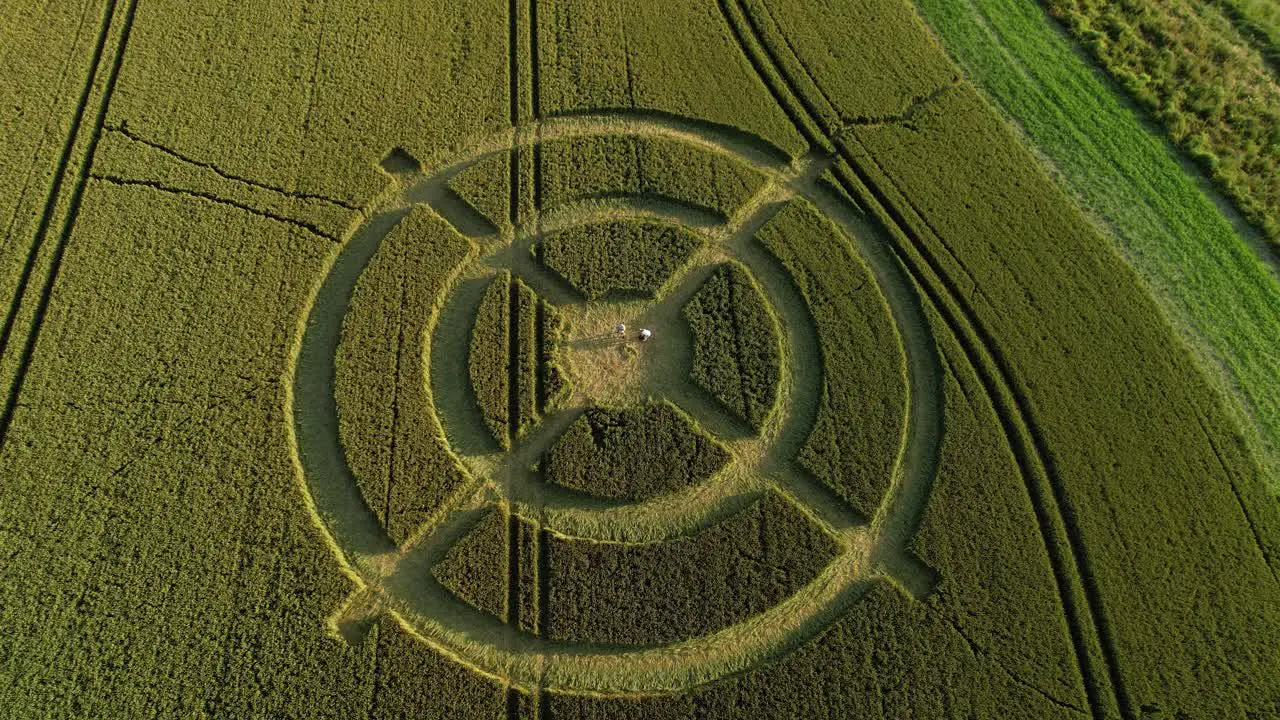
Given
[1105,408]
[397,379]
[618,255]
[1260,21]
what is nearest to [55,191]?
[397,379]

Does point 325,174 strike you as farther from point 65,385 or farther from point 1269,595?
point 1269,595

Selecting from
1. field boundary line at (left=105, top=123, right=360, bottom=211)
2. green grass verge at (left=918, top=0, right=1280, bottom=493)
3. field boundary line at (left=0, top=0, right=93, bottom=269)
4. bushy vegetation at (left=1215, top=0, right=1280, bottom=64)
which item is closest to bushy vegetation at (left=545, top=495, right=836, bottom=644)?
field boundary line at (left=105, top=123, right=360, bottom=211)

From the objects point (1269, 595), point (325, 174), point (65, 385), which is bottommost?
point (65, 385)

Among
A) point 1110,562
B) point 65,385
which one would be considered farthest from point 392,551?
point 1110,562

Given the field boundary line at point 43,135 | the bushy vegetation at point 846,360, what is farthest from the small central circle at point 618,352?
the field boundary line at point 43,135

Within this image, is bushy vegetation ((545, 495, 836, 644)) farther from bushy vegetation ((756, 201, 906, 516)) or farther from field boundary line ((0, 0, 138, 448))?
field boundary line ((0, 0, 138, 448))

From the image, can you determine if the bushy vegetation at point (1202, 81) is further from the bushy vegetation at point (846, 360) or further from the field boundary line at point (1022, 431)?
the bushy vegetation at point (846, 360)
